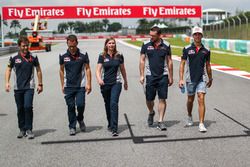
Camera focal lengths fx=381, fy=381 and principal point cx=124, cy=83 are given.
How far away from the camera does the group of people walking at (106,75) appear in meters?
5.69

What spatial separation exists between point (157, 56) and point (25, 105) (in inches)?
85.1

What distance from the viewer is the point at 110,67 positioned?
5.80m

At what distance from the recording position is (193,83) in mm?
6129

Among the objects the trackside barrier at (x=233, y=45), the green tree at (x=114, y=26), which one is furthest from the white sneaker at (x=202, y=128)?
the green tree at (x=114, y=26)

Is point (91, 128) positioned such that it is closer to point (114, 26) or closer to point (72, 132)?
point (72, 132)

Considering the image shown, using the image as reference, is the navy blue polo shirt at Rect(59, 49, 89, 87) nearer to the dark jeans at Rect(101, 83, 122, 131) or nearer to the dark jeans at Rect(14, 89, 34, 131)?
the dark jeans at Rect(101, 83, 122, 131)

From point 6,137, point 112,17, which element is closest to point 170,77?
point 6,137

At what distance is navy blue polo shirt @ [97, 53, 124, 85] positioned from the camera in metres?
5.79

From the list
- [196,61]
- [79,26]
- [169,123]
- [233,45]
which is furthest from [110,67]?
[79,26]

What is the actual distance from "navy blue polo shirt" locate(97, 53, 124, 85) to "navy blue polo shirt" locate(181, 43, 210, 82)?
1110 mm

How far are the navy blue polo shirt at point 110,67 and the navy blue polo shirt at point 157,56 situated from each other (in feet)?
1.65

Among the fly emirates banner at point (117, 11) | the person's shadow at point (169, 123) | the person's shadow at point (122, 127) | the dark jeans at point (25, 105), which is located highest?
the fly emirates banner at point (117, 11)

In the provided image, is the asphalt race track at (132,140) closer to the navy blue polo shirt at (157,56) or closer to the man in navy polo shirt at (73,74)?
the man in navy polo shirt at (73,74)

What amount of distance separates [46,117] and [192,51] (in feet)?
10.1
